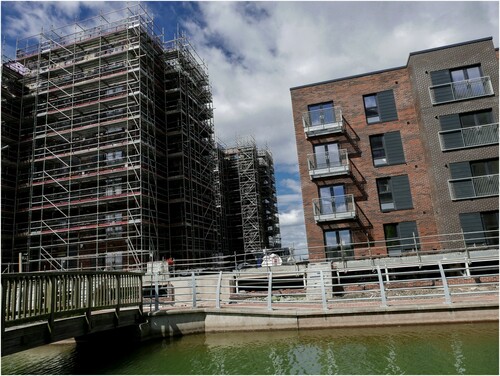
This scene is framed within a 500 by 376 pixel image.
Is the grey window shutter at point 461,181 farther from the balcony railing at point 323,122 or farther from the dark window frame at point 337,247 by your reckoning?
the balcony railing at point 323,122

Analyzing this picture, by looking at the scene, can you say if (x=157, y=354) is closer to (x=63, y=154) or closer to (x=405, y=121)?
(x=405, y=121)

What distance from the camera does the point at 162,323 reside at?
1148 cm

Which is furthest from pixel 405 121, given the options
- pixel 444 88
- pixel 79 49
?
pixel 79 49

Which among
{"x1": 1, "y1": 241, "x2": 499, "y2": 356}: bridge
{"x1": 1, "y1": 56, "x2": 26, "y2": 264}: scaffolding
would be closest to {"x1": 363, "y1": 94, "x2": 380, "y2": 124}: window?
{"x1": 1, "y1": 241, "x2": 499, "y2": 356}: bridge

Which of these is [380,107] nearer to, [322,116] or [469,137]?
[322,116]

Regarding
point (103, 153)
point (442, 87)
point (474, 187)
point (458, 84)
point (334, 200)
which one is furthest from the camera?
point (103, 153)

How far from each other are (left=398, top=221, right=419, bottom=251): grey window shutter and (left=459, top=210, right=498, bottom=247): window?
233cm

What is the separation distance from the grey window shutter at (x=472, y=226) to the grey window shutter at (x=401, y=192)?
2.72 meters

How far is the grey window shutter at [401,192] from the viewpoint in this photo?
2130cm

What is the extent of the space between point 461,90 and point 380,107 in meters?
4.29

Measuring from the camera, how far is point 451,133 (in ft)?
67.7

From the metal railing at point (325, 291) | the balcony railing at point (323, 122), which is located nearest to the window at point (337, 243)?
the metal railing at point (325, 291)

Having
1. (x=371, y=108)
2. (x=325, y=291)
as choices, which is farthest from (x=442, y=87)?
(x=325, y=291)

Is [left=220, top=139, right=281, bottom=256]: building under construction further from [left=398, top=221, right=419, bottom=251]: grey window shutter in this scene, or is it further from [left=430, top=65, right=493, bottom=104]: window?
[left=430, top=65, right=493, bottom=104]: window
